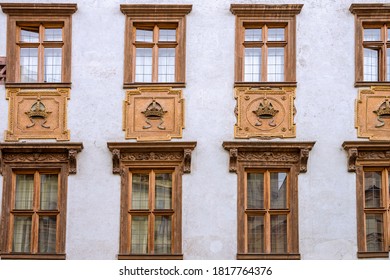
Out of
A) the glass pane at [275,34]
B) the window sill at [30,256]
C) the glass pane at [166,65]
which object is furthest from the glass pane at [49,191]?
the glass pane at [275,34]

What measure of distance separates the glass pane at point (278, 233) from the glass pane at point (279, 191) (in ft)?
0.82

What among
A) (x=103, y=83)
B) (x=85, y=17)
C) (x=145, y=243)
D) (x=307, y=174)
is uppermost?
(x=85, y=17)

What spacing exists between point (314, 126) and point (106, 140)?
13.6 ft

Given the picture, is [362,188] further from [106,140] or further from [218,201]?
[106,140]

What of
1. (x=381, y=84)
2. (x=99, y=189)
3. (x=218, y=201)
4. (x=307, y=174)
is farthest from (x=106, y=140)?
(x=381, y=84)

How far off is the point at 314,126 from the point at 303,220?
6.23ft

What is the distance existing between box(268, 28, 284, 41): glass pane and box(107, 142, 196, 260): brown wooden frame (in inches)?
110

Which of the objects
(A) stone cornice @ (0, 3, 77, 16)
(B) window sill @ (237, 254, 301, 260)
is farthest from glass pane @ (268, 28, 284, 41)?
(B) window sill @ (237, 254, 301, 260)

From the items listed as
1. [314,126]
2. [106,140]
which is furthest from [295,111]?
[106,140]

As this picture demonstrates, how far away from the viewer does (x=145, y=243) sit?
21.5 meters

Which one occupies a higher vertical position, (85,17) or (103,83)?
(85,17)

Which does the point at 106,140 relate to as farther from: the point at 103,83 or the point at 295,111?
the point at 295,111

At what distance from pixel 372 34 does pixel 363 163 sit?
2741 millimetres

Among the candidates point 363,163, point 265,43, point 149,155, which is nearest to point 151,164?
point 149,155
